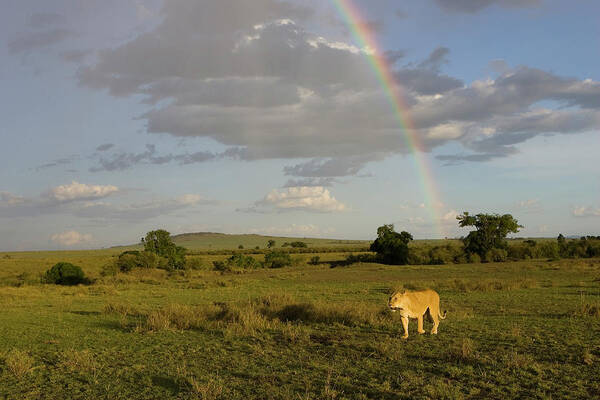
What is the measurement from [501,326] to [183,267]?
45.7 meters

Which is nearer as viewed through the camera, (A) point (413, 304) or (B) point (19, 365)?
(B) point (19, 365)

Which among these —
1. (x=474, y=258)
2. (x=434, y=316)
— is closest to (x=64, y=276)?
(x=434, y=316)

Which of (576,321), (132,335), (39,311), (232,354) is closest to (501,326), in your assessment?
(576,321)

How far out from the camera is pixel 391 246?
60562mm

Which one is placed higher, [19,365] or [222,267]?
[19,365]

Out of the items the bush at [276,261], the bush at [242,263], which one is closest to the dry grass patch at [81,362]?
the bush at [242,263]

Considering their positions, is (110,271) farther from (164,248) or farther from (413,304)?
(413,304)

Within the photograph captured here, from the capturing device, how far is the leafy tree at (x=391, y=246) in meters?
59.5

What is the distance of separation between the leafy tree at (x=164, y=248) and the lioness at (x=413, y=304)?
45.0m

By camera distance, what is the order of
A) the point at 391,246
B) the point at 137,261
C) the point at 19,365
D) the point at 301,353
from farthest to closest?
1. the point at 391,246
2. the point at 137,261
3. the point at 301,353
4. the point at 19,365

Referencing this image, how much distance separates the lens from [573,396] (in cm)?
730

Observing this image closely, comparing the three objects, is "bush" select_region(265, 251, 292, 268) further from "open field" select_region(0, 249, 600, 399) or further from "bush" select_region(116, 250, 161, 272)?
"open field" select_region(0, 249, 600, 399)

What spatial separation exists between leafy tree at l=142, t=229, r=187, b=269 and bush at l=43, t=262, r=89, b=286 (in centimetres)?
1452

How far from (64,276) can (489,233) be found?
148ft
